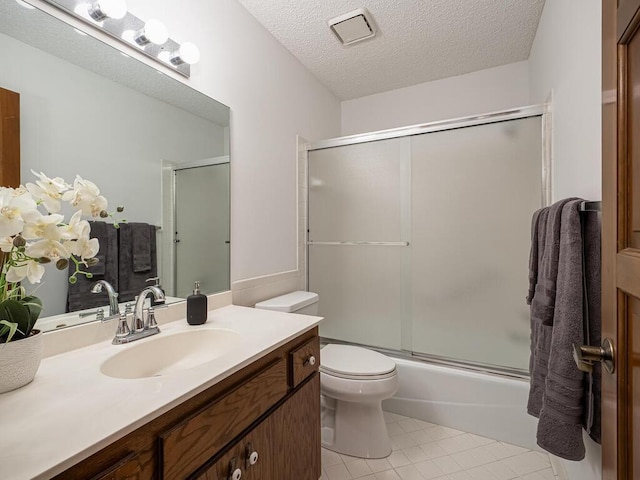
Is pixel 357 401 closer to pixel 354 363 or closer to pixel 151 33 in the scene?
pixel 354 363

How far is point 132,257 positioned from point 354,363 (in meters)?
1.20

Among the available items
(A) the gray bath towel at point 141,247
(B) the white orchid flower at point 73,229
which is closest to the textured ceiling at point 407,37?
(A) the gray bath towel at point 141,247

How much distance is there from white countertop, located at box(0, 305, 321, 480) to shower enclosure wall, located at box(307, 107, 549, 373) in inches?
52.3

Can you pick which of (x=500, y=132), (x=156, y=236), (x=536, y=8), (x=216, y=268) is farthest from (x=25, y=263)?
(x=536, y=8)

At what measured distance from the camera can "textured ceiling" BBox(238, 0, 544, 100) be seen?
1.72 meters

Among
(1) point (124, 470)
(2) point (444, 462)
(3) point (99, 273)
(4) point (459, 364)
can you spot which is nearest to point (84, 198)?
(3) point (99, 273)

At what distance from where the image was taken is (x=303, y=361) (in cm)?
119

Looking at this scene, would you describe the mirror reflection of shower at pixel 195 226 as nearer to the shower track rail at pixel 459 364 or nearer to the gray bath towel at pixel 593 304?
the shower track rail at pixel 459 364

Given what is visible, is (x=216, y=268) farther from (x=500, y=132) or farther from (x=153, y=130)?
(x=500, y=132)

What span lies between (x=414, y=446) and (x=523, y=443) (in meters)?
0.59

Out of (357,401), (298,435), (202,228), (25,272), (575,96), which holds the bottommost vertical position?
(357,401)

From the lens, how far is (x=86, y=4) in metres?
1.07

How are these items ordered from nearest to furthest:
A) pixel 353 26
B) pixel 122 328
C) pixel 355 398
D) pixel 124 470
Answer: pixel 124 470 < pixel 122 328 < pixel 355 398 < pixel 353 26

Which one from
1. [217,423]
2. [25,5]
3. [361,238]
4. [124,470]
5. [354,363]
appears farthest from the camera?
[361,238]
